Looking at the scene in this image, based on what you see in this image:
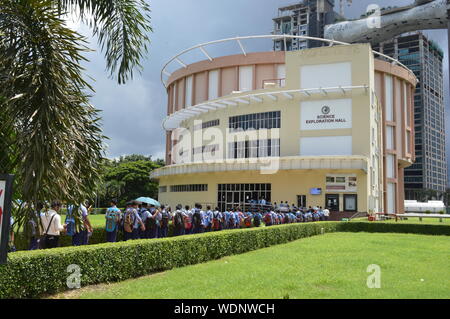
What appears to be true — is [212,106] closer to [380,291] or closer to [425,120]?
[380,291]

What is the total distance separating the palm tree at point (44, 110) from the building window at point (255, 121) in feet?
101

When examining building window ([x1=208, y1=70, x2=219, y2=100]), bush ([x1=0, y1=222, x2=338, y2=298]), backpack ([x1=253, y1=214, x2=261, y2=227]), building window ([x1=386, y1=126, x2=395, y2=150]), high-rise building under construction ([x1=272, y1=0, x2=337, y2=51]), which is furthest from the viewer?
high-rise building under construction ([x1=272, y1=0, x2=337, y2=51])

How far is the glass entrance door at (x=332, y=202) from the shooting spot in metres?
32.5

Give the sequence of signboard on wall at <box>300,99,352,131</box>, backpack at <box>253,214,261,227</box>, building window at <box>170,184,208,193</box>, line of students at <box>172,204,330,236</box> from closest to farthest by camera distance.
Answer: line of students at <box>172,204,330,236</box>
backpack at <box>253,214,261,227</box>
signboard on wall at <box>300,99,352,131</box>
building window at <box>170,184,208,193</box>

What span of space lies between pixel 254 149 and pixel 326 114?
700 centimetres

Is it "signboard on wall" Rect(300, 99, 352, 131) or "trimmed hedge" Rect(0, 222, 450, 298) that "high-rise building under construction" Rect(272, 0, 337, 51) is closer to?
"signboard on wall" Rect(300, 99, 352, 131)

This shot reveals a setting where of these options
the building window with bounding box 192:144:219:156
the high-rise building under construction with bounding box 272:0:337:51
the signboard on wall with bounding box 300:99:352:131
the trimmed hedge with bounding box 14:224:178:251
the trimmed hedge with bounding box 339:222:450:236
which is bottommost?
the trimmed hedge with bounding box 339:222:450:236

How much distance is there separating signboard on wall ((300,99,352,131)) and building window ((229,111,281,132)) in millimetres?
2473

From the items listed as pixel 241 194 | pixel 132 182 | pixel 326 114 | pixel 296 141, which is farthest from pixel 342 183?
pixel 132 182

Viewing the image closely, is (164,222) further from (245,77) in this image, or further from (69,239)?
(245,77)

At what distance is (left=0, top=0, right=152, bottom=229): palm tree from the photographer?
5007mm

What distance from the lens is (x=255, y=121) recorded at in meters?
37.8

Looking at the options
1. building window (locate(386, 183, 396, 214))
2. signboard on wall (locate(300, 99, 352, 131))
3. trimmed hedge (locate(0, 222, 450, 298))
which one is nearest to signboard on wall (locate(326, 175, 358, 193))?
signboard on wall (locate(300, 99, 352, 131))
